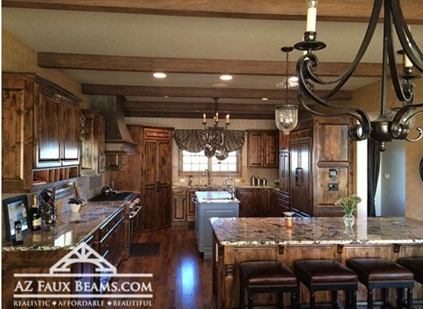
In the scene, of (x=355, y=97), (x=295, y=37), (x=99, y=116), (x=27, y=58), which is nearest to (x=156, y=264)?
(x=99, y=116)

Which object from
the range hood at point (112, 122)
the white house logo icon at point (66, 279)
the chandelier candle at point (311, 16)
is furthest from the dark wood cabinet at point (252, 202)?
the chandelier candle at point (311, 16)

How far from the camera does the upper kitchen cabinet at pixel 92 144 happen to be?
194 inches

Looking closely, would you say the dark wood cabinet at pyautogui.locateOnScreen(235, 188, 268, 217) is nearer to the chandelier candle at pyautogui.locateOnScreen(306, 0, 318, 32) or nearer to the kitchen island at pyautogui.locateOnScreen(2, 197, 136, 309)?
the kitchen island at pyautogui.locateOnScreen(2, 197, 136, 309)

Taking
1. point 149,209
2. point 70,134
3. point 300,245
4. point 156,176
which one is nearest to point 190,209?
point 149,209

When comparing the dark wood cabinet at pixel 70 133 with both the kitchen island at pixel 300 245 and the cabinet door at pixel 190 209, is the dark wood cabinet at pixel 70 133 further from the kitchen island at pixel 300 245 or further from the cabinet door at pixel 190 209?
the cabinet door at pixel 190 209

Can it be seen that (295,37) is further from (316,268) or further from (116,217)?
(116,217)

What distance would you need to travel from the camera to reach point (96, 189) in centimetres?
629

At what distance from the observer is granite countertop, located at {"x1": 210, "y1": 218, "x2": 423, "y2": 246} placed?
10.3 feet

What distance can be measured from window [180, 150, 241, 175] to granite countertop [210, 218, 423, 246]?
4.91 m

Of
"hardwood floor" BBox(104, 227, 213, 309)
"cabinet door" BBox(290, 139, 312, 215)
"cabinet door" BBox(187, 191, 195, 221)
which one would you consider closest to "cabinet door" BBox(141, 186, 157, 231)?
"hardwood floor" BBox(104, 227, 213, 309)

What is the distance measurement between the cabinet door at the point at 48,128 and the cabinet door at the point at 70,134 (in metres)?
0.13

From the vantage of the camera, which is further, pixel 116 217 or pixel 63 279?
pixel 116 217

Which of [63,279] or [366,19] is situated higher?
[366,19]

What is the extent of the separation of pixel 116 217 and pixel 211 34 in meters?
2.85
